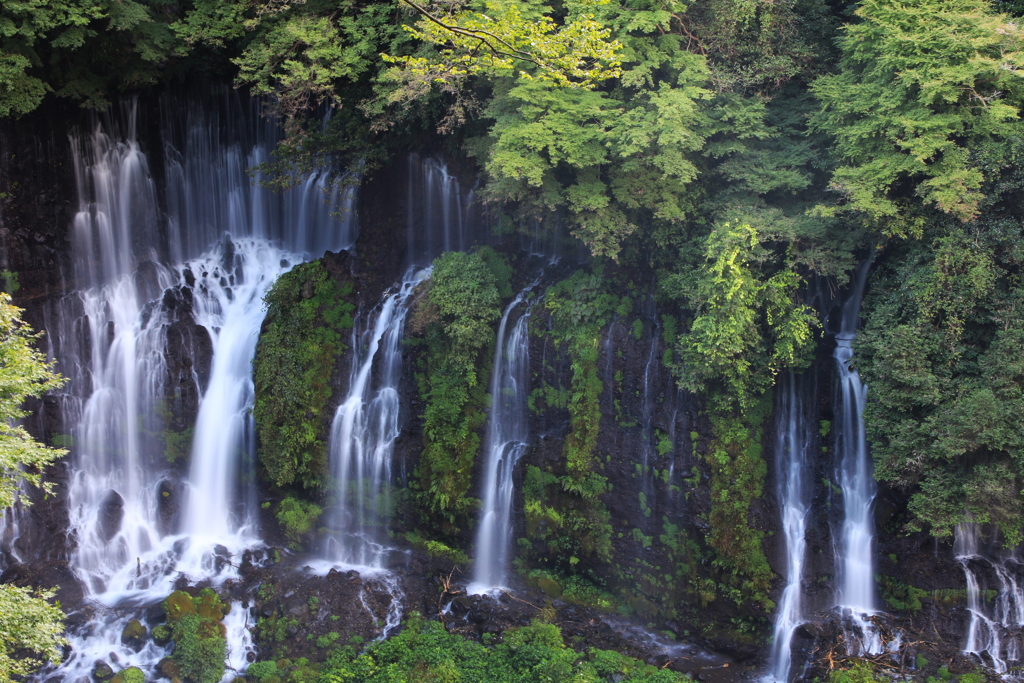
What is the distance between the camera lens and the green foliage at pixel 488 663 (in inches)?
449

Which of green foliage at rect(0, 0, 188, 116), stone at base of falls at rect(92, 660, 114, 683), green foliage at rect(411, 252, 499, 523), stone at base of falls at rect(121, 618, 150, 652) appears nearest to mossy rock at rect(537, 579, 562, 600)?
green foliage at rect(411, 252, 499, 523)

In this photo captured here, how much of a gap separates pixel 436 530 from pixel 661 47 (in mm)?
10373

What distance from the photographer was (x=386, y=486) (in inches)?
596

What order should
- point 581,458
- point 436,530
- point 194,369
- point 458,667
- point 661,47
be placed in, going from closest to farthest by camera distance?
point 458,667 < point 661,47 < point 581,458 < point 436,530 < point 194,369

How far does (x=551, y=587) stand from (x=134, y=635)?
26.0 feet

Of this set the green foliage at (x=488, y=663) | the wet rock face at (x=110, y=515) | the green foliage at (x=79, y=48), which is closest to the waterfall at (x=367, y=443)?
the green foliage at (x=488, y=663)

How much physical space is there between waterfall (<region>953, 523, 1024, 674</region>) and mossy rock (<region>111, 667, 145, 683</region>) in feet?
45.3

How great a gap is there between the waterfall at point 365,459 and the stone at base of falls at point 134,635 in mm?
3626

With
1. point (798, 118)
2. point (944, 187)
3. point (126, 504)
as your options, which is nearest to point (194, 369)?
point (126, 504)

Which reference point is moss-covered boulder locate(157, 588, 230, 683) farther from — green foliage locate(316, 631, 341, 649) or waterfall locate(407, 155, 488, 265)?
waterfall locate(407, 155, 488, 265)

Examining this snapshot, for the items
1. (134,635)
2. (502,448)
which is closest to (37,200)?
(134,635)

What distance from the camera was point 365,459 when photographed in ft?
49.8

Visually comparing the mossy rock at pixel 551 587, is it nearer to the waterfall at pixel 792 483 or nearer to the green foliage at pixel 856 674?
the waterfall at pixel 792 483

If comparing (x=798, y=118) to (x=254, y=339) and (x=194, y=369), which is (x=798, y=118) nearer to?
(x=254, y=339)
